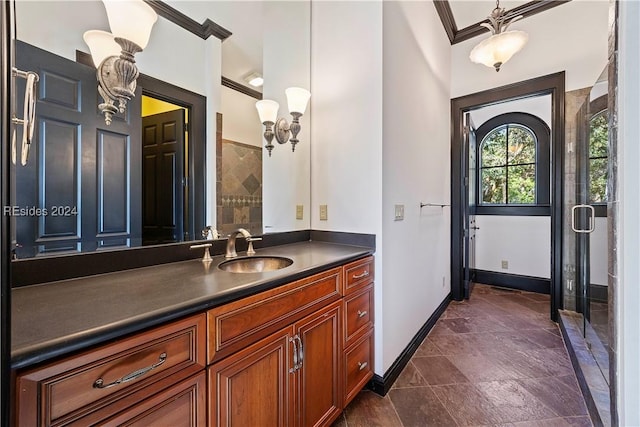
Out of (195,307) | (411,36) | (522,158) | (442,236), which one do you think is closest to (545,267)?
(522,158)

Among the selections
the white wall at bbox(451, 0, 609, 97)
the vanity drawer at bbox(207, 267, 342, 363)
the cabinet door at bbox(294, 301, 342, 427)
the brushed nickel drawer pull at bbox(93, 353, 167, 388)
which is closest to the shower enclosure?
the white wall at bbox(451, 0, 609, 97)

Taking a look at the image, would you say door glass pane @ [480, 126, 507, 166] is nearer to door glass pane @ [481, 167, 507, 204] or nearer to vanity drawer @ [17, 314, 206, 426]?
door glass pane @ [481, 167, 507, 204]

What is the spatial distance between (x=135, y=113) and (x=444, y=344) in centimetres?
274

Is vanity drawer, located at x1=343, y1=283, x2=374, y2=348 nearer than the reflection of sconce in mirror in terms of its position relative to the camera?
No

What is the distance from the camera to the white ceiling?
9.43 feet

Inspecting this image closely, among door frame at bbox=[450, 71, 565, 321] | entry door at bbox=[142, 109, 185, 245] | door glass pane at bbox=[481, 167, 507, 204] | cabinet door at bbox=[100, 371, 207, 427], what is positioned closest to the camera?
cabinet door at bbox=[100, 371, 207, 427]

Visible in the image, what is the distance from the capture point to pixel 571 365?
→ 82.4 inches

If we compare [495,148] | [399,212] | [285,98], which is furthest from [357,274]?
[495,148]

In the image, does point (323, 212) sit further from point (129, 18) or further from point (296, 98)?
point (129, 18)

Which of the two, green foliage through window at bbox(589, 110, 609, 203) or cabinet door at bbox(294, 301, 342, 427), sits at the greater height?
green foliage through window at bbox(589, 110, 609, 203)

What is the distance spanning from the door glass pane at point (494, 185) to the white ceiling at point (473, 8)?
2.04m

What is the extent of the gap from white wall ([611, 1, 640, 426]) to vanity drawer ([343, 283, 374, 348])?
1.05 m

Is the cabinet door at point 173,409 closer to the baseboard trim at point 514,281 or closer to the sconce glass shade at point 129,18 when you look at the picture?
the sconce glass shade at point 129,18

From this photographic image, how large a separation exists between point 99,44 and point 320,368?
1.75 m
